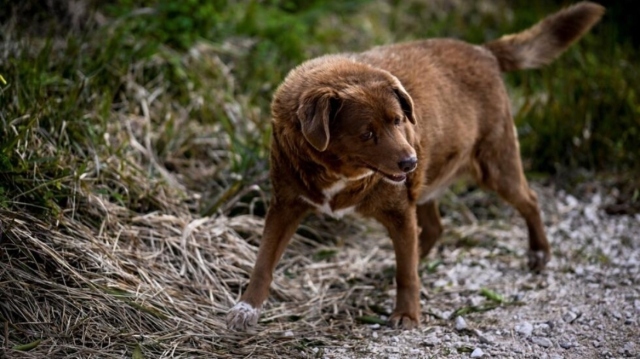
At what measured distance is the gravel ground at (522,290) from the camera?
4.30 meters

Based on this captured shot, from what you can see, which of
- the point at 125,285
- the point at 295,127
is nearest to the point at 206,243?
the point at 125,285

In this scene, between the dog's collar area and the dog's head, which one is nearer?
the dog's head

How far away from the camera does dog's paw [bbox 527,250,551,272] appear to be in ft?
18.1

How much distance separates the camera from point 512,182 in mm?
5457

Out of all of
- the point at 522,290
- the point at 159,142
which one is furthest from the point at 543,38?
the point at 159,142

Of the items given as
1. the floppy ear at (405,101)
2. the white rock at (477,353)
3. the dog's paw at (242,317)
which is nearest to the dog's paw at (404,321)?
the white rock at (477,353)

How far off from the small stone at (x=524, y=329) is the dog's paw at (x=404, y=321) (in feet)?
1.78

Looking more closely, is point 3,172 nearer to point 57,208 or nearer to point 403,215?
point 57,208

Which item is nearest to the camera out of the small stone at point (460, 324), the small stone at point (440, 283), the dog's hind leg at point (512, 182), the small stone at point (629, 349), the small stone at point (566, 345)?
the small stone at point (629, 349)

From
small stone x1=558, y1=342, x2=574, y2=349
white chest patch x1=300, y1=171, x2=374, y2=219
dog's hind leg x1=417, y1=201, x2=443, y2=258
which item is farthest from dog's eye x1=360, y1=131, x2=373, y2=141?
dog's hind leg x1=417, y1=201, x2=443, y2=258

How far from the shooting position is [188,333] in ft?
13.7

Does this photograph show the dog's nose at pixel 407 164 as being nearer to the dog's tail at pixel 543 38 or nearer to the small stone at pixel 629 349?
the small stone at pixel 629 349

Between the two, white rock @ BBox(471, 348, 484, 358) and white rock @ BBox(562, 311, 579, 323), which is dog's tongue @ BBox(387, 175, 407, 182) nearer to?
white rock @ BBox(471, 348, 484, 358)

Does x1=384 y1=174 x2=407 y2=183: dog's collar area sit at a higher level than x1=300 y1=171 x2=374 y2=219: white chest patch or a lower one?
higher
